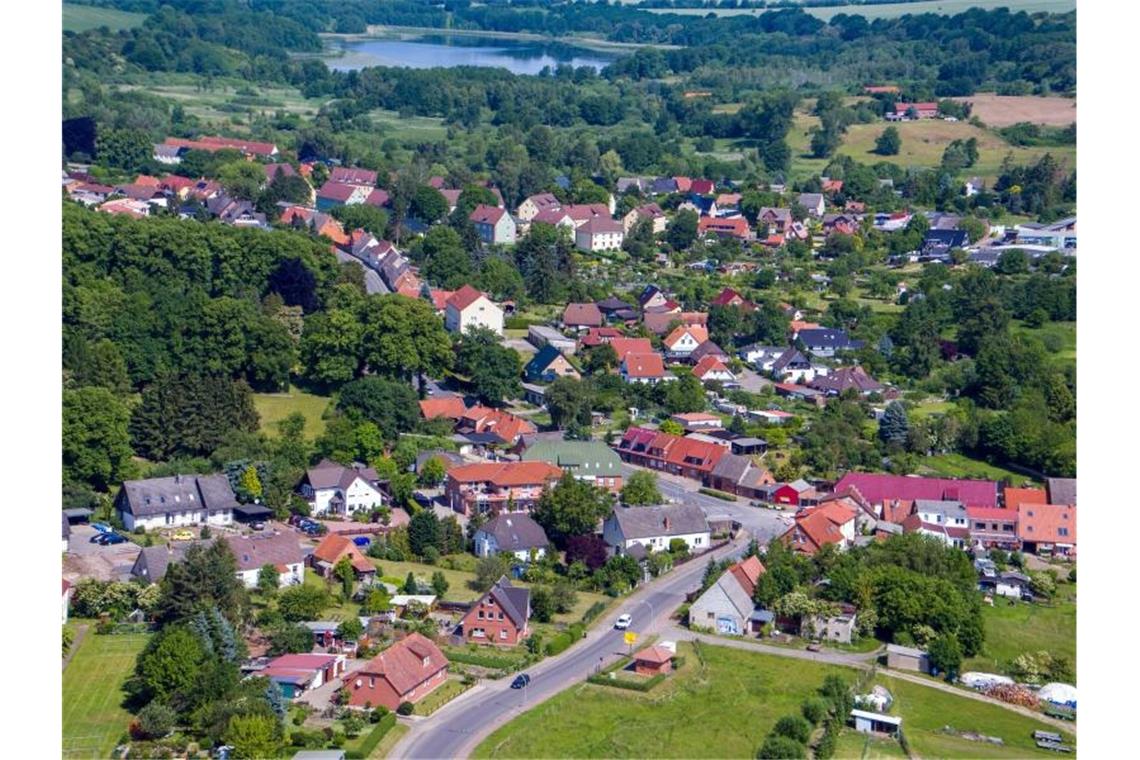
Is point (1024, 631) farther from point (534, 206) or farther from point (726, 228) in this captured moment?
point (534, 206)

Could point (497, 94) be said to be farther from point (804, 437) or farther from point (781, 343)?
point (804, 437)

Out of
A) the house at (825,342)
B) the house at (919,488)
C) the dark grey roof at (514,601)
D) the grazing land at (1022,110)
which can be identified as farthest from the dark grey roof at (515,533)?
the grazing land at (1022,110)

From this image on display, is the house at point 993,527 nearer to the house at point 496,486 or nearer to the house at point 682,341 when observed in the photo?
the house at point 496,486

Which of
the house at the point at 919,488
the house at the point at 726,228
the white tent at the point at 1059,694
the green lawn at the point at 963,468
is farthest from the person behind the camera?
the house at the point at 726,228

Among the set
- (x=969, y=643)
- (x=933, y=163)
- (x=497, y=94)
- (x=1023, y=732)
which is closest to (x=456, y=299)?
(x=969, y=643)

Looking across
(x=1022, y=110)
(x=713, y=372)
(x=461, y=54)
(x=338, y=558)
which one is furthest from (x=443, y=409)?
(x=461, y=54)

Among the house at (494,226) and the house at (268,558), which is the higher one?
the house at (494,226)
